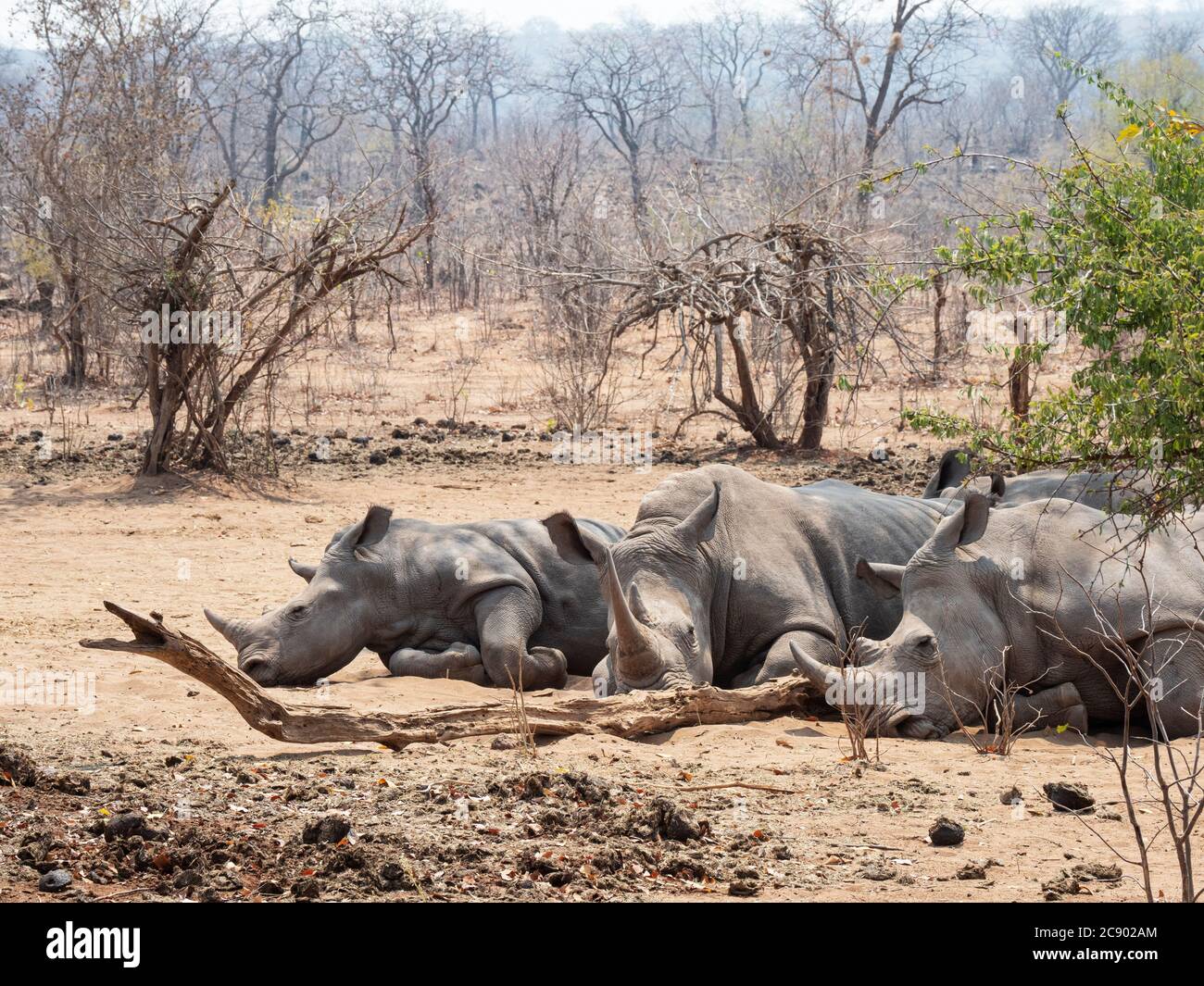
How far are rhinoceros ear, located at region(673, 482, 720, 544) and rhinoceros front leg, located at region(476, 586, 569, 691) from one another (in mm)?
974

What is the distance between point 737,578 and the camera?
23.2ft

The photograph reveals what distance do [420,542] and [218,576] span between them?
2423 mm

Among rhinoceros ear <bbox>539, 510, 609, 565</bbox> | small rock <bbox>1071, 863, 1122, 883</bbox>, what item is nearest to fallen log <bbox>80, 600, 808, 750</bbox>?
rhinoceros ear <bbox>539, 510, 609, 565</bbox>

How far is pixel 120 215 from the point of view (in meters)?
13.0

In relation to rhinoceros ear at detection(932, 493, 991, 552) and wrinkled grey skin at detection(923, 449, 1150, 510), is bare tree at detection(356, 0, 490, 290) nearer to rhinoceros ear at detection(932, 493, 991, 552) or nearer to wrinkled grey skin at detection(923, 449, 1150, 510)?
wrinkled grey skin at detection(923, 449, 1150, 510)

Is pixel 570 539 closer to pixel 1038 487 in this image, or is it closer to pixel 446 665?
pixel 446 665

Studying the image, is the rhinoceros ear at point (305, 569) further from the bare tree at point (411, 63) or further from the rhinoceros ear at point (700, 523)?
the bare tree at point (411, 63)

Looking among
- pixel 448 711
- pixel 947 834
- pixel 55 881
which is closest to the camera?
pixel 55 881

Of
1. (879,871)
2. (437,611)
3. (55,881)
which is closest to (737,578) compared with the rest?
(437,611)

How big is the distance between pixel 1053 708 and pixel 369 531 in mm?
3429

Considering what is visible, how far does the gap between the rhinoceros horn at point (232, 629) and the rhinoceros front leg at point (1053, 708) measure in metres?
3.60

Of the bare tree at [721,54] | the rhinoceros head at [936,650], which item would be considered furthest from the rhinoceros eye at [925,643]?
the bare tree at [721,54]
